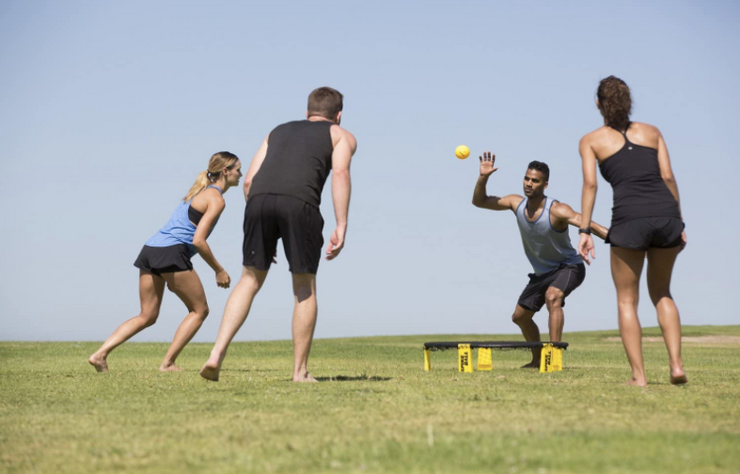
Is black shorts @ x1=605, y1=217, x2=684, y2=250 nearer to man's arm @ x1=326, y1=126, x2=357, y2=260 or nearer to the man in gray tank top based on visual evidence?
man's arm @ x1=326, y1=126, x2=357, y2=260

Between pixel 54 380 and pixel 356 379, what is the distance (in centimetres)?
295

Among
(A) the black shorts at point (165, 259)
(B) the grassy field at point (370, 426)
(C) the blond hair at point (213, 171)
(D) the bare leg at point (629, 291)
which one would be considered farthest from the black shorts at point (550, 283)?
(A) the black shorts at point (165, 259)

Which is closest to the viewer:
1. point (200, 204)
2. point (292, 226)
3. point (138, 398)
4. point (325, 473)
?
point (325, 473)

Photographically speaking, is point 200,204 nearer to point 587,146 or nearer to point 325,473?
point 587,146

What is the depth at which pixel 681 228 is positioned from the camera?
22.3ft

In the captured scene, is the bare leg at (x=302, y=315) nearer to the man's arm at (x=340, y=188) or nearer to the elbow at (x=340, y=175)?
the man's arm at (x=340, y=188)

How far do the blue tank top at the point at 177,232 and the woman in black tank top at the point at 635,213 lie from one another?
451 cm

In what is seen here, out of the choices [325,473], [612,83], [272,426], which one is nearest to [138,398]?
[272,426]

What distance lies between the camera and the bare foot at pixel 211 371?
6711 mm

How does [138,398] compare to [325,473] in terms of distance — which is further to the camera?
[138,398]

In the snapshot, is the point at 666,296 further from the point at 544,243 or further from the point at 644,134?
the point at 544,243

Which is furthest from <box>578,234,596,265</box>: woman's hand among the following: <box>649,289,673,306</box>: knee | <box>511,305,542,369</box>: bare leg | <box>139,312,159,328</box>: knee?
<box>139,312,159,328</box>: knee

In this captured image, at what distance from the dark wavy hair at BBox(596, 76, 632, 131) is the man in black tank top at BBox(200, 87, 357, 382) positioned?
7.51 ft

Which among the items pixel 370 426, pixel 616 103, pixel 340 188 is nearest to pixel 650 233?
pixel 616 103
